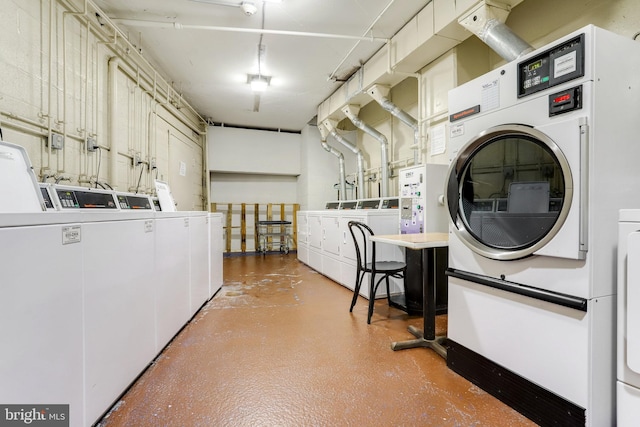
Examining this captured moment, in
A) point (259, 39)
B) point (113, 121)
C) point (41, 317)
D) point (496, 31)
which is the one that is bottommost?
point (41, 317)

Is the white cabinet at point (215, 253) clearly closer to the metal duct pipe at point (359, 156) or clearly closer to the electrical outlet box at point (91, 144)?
the electrical outlet box at point (91, 144)

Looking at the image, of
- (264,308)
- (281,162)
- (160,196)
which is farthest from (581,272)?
(281,162)

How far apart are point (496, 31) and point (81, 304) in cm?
313

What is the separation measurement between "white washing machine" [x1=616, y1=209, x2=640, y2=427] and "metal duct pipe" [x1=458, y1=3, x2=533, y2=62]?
5.19 feet

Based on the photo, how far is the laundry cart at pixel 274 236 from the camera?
6531mm

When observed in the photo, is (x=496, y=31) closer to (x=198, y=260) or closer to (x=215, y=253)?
(x=198, y=260)

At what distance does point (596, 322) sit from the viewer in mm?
1145

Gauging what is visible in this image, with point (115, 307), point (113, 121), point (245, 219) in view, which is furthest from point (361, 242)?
point (245, 219)

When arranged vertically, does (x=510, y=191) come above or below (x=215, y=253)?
above

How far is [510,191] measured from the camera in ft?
5.10

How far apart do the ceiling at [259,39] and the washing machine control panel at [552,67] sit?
1948mm

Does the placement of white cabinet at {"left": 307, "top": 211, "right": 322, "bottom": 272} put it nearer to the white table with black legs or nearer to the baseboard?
the white table with black legs

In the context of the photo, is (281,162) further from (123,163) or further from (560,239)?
(560,239)

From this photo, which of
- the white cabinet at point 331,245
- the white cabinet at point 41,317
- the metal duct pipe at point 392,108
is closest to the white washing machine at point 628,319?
the white cabinet at point 41,317
